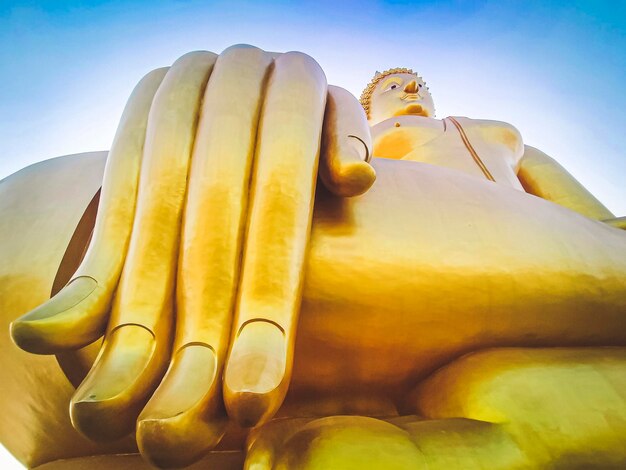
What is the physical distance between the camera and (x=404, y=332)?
1.77m

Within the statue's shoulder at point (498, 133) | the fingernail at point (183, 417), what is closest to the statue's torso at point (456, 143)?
the statue's shoulder at point (498, 133)

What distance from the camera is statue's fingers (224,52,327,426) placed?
4.15 feet

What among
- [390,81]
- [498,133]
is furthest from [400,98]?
[498,133]

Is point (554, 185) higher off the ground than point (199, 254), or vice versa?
point (199, 254)

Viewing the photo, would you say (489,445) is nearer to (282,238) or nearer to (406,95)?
(282,238)

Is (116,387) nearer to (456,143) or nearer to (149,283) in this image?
(149,283)

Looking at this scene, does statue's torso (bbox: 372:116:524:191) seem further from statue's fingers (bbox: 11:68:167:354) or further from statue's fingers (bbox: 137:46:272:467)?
statue's fingers (bbox: 11:68:167:354)

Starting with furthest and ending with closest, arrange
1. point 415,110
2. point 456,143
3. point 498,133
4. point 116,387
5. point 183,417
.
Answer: point 415,110, point 498,133, point 456,143, point 116,387, point 183,417

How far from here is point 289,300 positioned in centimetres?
156

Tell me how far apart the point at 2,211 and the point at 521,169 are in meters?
3.23

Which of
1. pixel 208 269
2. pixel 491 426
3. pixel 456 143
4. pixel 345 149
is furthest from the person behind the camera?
pixel 456 143

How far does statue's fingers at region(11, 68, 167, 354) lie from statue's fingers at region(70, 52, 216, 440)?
0.16ft

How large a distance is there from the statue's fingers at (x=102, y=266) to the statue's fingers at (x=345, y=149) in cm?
71

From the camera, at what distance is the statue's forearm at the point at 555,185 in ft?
10.1
